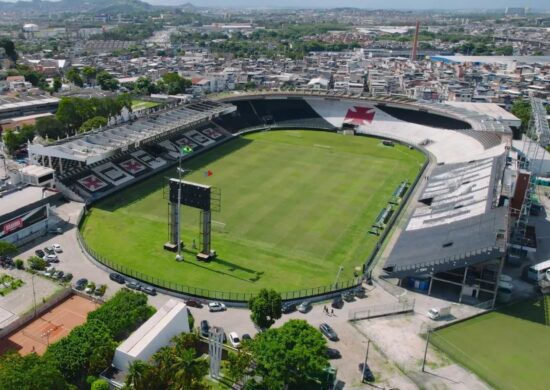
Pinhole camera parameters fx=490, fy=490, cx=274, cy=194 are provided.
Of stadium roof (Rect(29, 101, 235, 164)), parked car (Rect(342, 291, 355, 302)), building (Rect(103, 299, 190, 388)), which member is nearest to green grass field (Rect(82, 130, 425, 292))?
parked car (Rect(342, 291, 355, 302))

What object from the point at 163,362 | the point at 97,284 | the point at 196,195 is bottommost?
the point at 97,284

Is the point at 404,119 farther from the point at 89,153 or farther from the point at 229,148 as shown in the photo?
the point at 89,153

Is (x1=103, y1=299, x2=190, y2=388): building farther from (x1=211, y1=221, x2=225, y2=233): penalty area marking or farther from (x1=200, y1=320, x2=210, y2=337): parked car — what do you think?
(x1=211, y1=221, x2=225, y2=233): penalty area marking

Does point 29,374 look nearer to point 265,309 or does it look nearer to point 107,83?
point 265,309

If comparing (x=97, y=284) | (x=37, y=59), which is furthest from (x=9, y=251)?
(x=37, y=59)

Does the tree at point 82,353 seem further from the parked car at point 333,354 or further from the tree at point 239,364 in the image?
the parked car at point 333,354

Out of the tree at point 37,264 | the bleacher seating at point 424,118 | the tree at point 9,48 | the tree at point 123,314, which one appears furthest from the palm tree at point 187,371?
the tree at point 9,48
